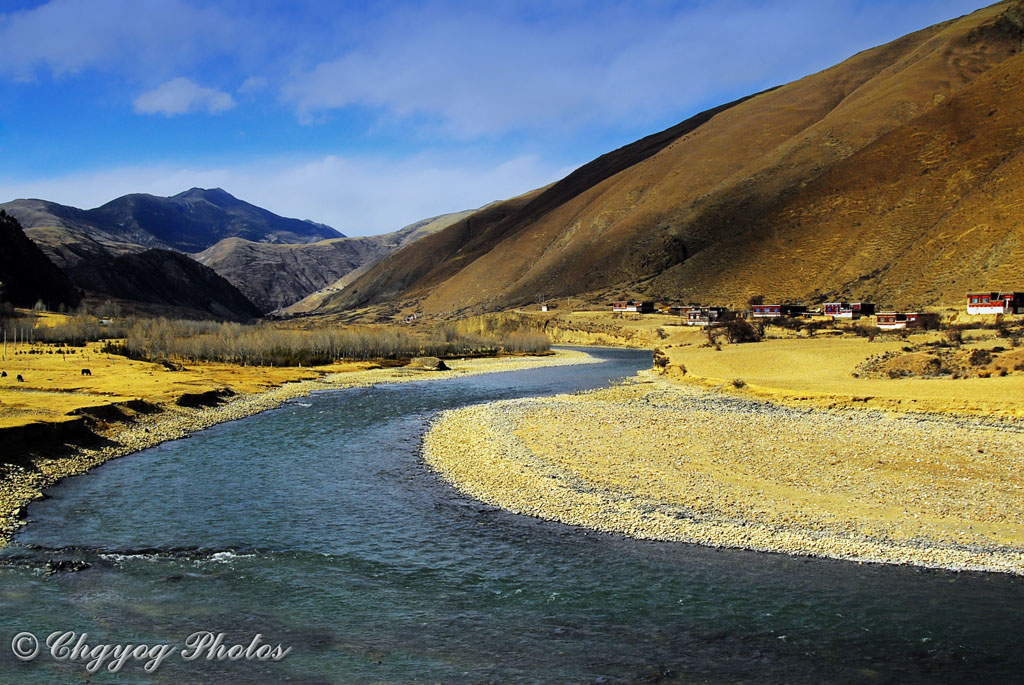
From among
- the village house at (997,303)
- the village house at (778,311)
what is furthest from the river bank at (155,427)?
the village house at (997,303)

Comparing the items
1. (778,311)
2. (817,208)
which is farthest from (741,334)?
(817,208)

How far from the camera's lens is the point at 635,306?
344ft

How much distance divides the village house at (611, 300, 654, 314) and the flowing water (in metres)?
86.7

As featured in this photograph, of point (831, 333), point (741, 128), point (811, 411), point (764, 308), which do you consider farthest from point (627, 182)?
point (811, 411)

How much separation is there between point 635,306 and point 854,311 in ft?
113

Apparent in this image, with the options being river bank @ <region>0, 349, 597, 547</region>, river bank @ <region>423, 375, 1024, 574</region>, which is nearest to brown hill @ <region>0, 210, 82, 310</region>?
river bank @ <region>0, 349, 597, 547</region>

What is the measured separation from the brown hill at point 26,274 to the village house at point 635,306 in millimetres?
74758

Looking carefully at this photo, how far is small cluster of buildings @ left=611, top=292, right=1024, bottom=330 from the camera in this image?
58.6 metres

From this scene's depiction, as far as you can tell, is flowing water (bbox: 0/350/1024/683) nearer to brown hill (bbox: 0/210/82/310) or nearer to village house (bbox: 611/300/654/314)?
village house (bbox: 611/300/654/314)

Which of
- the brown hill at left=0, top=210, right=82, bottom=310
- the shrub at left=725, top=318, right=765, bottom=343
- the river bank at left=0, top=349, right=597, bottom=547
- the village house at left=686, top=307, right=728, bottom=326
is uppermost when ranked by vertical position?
the brown hill at left=0, top=210, right=82, bottom=310

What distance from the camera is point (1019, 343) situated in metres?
38.4

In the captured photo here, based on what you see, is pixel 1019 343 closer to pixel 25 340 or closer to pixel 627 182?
pixel 25 340

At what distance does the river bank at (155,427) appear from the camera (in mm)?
17625

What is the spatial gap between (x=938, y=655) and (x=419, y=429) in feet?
69.4
